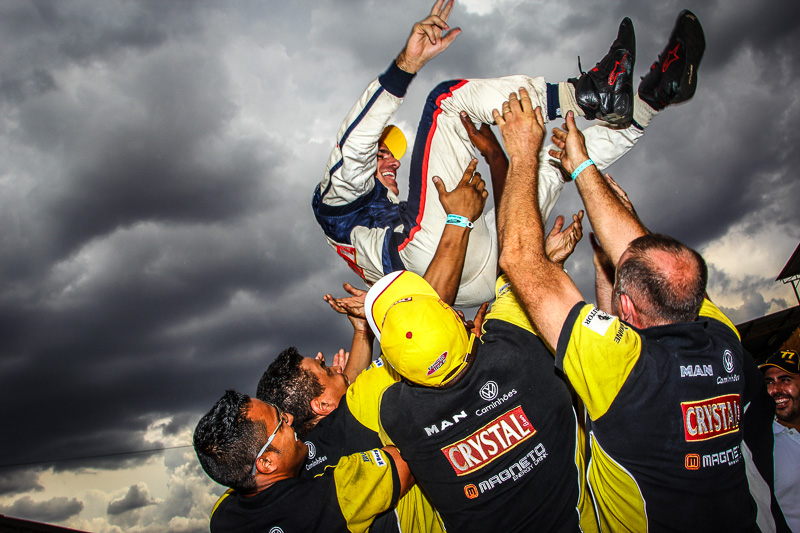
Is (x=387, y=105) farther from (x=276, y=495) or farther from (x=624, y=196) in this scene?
(x=276, y=495)

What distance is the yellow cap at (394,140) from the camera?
203 inches

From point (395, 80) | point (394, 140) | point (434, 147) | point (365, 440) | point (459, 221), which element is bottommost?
point (365, 440)

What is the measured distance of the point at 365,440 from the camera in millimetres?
3068

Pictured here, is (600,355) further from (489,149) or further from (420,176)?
(420,176)

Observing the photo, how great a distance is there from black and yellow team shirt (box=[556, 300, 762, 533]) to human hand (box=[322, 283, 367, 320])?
2321 mm

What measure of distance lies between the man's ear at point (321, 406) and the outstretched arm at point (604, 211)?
236 centimetres

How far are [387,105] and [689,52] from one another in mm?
1879

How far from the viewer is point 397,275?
266 cm

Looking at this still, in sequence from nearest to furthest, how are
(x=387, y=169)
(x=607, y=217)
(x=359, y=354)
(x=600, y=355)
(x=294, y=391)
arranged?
(x=600, y=355) → (x=607, y=217) → (x=294, y=391) → (x=359, y=354) → (x=387, y=169)

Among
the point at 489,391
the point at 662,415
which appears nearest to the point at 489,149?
the point at 489,391

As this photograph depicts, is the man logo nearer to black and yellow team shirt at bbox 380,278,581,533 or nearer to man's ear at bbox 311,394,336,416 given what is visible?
black and yellow team shirt at bbox 380,278,581,533

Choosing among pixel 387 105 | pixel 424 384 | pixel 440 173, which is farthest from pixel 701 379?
pixel 387 105

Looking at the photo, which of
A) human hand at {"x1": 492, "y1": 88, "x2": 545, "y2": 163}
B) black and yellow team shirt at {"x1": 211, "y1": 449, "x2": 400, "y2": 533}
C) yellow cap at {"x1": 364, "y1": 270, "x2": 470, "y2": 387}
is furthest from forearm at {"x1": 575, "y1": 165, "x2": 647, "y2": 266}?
black and yellow team shirt at {"x1": 211, "y1": 449, "x2": 400, "y2": 533}

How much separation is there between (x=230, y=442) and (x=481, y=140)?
8.37 feet
